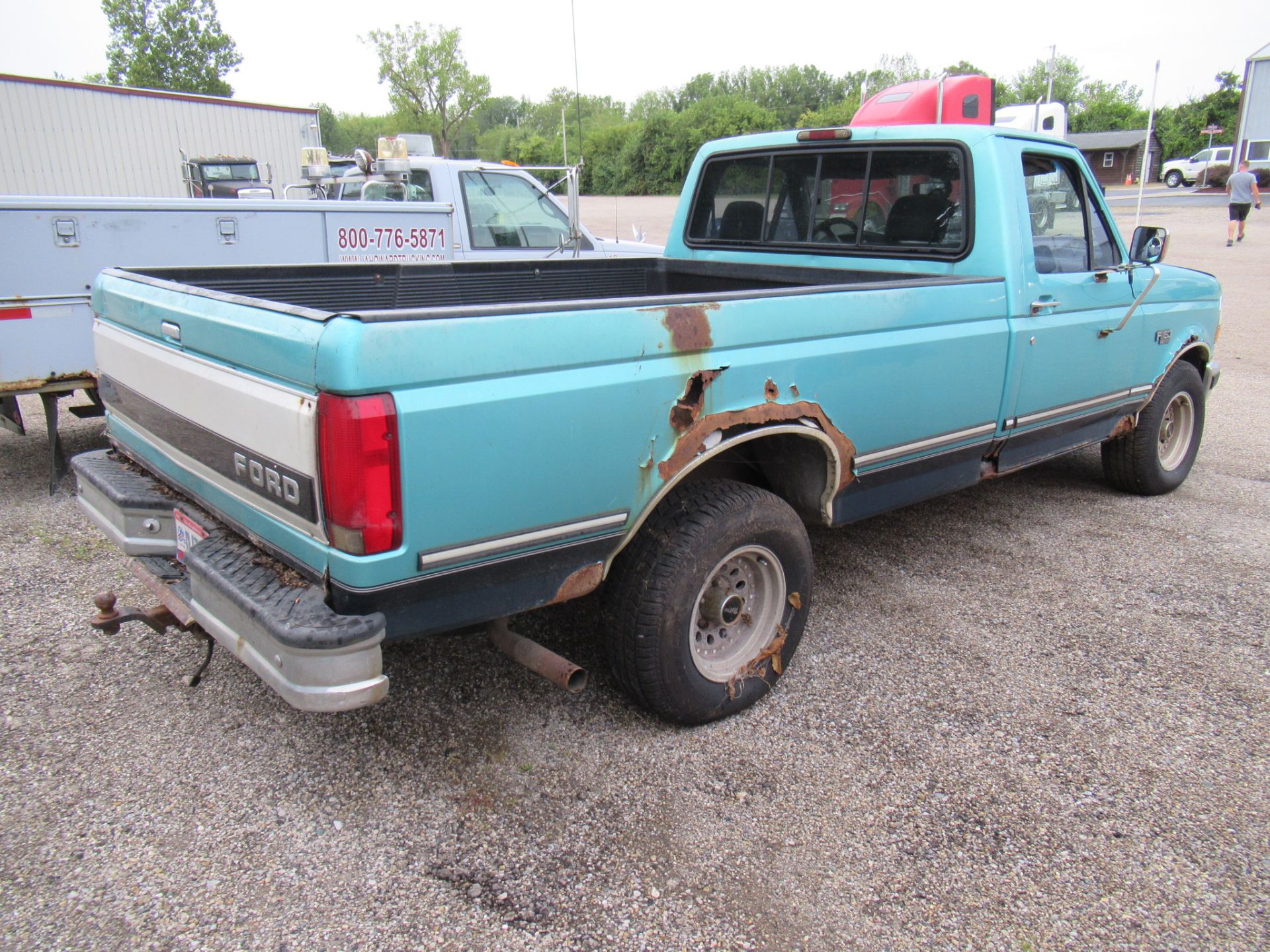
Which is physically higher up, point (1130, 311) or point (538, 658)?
point (1130, 311)

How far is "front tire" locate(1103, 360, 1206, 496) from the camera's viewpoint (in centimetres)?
511

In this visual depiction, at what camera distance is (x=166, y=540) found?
2.90 metres

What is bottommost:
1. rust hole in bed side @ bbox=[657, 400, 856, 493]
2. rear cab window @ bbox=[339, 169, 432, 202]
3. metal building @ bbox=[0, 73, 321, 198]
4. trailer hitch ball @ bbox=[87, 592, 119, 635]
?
trailer hitch ball @ bbox=[87, 592, 119, 635]

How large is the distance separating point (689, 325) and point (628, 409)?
334mm

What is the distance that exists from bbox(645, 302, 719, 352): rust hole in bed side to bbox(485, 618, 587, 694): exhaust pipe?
96cm

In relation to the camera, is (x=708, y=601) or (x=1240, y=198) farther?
(x=1240, y=198)

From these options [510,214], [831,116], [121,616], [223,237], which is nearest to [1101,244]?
[121,616]

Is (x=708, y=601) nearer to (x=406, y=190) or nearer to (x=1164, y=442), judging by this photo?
(x=1164, y=442)

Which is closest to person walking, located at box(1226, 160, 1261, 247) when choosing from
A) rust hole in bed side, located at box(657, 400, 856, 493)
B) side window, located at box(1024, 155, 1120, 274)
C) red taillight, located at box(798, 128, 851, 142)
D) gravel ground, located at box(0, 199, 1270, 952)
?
side window, located at box(1024, 155, 1120, 274)

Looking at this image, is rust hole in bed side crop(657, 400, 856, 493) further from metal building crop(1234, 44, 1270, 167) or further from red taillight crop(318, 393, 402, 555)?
metal building crop(1234, 44, 1270, 167)

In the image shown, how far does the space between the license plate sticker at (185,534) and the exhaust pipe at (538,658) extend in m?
0.90

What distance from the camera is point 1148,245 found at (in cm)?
454

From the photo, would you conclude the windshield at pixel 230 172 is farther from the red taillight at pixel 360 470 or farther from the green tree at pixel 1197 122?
the green tree at pixel 1197 122

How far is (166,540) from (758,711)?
2053mm
